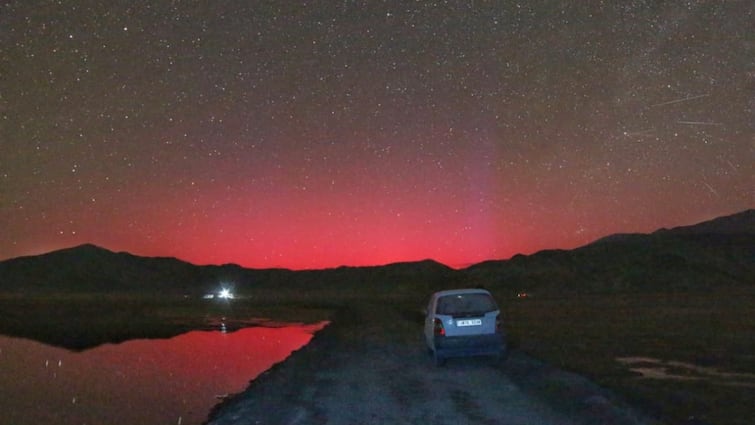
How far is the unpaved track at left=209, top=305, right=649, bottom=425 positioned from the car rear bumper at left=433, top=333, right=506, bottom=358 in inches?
18.7

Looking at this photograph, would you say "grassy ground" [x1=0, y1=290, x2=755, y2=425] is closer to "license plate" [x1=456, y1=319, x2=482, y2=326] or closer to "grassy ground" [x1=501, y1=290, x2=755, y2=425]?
"grassy ground" [x1=501, y1=290, x2=755, y2=425]

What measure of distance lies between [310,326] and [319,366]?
27986mm

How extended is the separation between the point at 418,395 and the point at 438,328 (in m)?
4.76

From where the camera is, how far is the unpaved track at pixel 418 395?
1334 centimetres

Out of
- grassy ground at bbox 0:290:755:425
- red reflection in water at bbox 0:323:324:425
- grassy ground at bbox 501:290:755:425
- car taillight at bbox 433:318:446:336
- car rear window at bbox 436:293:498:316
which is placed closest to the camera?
grassy ground at bbox 501:290:755:425

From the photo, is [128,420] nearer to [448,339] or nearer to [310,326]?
[448,339]

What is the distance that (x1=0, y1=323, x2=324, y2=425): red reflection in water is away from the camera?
1797 centimetres

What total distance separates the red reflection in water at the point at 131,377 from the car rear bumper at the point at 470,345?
19.4 ft

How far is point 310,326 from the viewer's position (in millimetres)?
51500

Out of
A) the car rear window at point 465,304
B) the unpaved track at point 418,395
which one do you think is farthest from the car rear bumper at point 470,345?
the car rear window at point 465,304

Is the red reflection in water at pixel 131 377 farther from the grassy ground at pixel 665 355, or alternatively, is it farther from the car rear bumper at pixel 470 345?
the grassy ground at pixel 665 355

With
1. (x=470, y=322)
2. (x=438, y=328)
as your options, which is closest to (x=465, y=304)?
(x=470, y=322)

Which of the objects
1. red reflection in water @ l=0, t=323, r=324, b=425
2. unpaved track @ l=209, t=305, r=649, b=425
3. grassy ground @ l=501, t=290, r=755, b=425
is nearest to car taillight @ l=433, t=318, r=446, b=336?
unpaved track @ l=209, t=305, r=649, b=425

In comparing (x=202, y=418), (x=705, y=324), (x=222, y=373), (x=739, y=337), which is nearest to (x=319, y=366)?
(x=222, y=373)
